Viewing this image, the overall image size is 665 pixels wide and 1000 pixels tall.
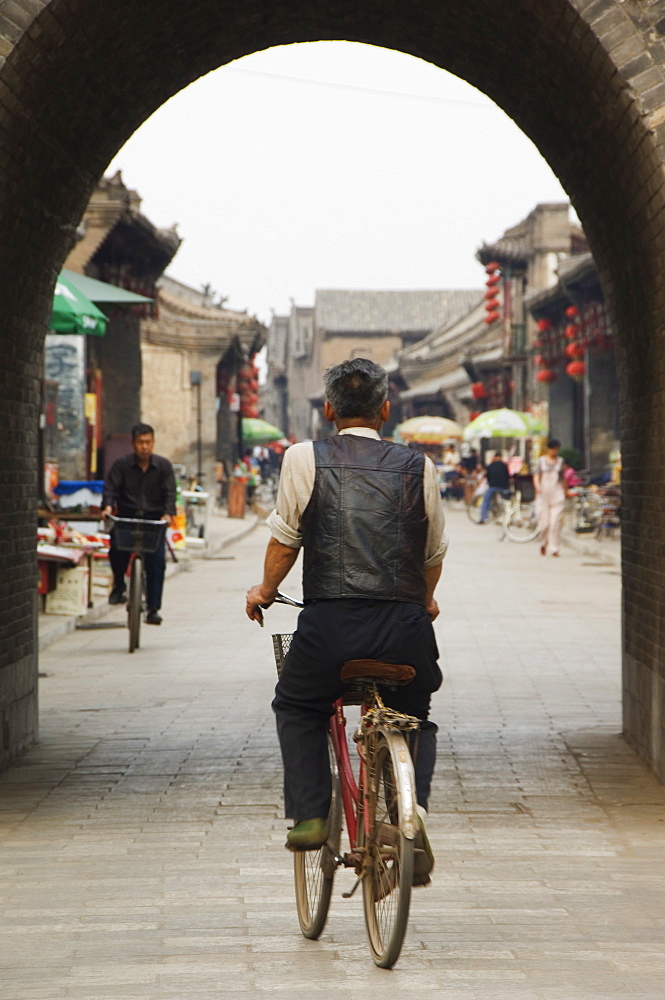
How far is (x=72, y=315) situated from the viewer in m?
13.7

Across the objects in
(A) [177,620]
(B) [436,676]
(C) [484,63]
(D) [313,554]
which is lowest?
(A) [177,620]

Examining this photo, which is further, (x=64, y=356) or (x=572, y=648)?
(x=64, y=356)

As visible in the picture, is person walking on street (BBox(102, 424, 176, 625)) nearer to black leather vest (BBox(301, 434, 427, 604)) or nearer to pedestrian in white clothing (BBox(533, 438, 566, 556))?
black leather vest (BBox(301, 434, 427, 604))

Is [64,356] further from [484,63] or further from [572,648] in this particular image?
[484,63]

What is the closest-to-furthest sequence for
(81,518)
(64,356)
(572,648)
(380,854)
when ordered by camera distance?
(380,854), (572,648), (81,518), (64,356)

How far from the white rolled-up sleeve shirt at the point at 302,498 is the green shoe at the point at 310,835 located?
2.70ft

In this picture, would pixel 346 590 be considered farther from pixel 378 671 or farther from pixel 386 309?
pixel 386 309

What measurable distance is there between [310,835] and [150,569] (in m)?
7.93

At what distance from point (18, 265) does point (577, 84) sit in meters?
2.75

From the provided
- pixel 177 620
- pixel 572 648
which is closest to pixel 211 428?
pixel 177 620

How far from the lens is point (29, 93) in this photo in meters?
6.30

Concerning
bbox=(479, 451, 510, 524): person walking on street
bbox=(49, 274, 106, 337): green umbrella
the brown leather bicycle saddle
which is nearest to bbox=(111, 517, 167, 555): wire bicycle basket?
bbox=(49, 274, 106, 337): green umbrella

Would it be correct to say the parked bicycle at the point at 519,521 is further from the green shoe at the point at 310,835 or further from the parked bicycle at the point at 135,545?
the green shoe at the point at 310,835

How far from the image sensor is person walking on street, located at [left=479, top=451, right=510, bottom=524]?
3328cm
